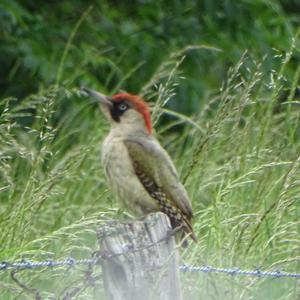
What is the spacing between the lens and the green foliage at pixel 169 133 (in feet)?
23.3

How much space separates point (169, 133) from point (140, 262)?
22.8 ft

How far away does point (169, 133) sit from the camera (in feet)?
40.6

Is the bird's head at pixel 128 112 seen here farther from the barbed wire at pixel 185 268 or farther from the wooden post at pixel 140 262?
Result: the wooden post at pixel 140 262

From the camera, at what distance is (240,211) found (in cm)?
781

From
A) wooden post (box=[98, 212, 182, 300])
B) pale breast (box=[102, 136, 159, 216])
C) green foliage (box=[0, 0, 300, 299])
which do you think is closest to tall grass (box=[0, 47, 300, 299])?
green foliage (box=[0, 0, 300, 299])

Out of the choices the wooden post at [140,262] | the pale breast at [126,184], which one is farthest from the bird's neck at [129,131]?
the wooden post at [140,262]

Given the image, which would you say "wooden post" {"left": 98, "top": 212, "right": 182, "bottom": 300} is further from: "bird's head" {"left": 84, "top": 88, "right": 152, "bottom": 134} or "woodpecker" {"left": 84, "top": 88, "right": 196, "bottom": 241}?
"bird's head" {"left": 84, "top": 88, "right": 152, "bottom": 134}

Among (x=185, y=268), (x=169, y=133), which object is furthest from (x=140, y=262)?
(x=169, y=133)

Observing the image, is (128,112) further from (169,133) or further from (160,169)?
(169,133)

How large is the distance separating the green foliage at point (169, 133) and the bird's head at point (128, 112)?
0.23 metres

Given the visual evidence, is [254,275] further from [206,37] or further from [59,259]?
[206,37]

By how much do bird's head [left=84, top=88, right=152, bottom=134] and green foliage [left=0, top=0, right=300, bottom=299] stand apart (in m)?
0.23

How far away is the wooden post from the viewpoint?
17.7 ft

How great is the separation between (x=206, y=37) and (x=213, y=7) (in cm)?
30
